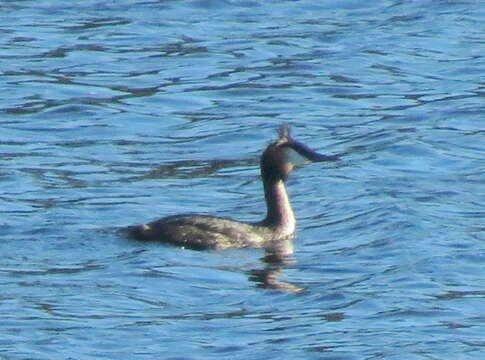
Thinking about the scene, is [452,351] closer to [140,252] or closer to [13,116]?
[140,252]

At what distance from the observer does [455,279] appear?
50.6 ft

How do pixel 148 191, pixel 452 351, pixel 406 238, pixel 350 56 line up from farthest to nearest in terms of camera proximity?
pixel 350 56, pixel 148 191, pixel 406 238, pixel 452 351

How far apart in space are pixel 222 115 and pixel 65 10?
583cm

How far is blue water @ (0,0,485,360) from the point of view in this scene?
14.0m

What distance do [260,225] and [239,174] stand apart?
2344 millimetres

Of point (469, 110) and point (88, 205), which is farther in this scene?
point (469, 110)

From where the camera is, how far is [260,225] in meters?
17.2

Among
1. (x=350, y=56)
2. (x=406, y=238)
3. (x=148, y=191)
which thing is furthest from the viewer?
(x=350, y=56)

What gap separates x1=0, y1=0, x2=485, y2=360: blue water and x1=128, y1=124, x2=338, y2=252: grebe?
0.12 meters

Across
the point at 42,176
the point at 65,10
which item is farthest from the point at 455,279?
the point at 65,10

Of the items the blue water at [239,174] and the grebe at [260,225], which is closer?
the blue water at [239,174]

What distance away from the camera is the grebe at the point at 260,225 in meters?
16.4

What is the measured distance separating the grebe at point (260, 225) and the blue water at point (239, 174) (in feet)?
0.39

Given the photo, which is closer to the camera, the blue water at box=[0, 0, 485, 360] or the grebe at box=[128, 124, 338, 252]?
the blue water at box=[0, 0, 485, 360]
